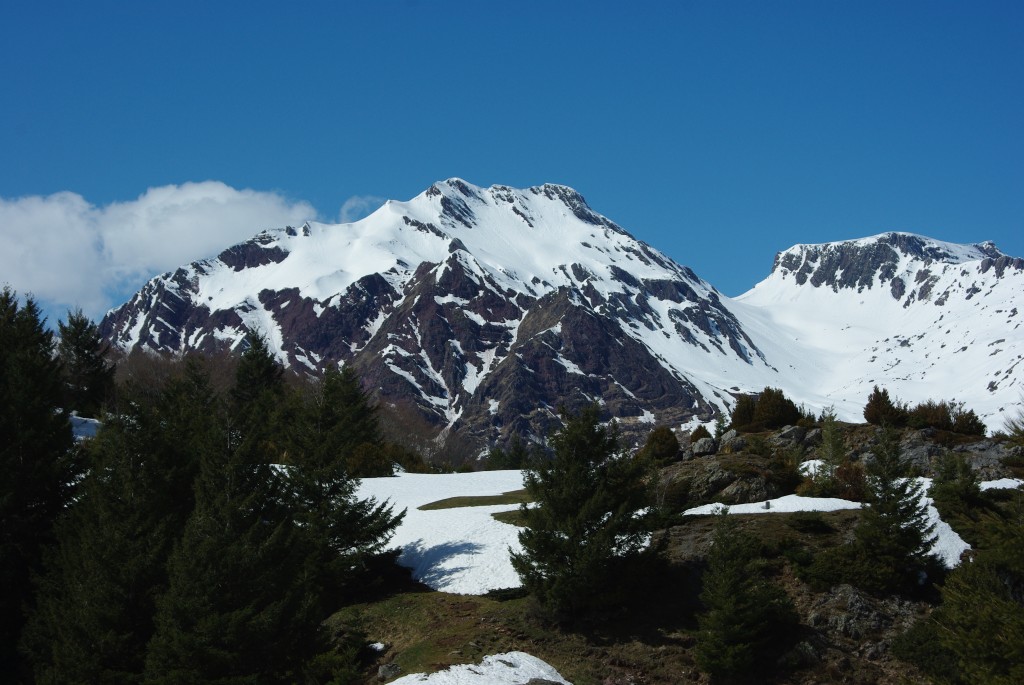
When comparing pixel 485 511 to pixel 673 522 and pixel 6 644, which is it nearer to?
pixel 673 522

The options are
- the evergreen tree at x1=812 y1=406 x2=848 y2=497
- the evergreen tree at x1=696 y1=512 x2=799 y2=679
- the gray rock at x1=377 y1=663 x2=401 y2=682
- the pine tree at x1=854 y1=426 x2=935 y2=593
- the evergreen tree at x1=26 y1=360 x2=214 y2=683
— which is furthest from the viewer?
the evergreen tree at x1=812 y1=406 x2=848 y2=497

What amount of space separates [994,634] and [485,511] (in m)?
25.0

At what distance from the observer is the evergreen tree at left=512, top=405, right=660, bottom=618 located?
27.3 meters

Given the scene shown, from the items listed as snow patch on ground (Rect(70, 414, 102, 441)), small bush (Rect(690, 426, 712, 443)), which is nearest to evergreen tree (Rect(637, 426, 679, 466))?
small bush (Rect(690, 426, 712, 443))

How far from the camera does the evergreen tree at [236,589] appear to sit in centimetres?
2219

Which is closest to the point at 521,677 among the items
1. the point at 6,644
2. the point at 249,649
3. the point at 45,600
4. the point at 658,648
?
the point at 658,648

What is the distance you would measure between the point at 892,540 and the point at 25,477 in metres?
28.9

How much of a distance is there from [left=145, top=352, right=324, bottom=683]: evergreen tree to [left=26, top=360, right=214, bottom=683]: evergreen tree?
1.08 metres

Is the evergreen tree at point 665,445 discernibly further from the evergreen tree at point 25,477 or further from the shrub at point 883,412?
the evergreen tree at point 25,477

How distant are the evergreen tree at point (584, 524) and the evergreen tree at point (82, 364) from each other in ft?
157

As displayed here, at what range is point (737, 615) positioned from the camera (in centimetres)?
2481

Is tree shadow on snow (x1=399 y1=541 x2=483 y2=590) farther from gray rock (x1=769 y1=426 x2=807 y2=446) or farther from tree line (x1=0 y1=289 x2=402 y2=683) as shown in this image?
gray rock (x1=769 y1=426 x2=807 y2=446)

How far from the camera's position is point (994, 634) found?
16859mm

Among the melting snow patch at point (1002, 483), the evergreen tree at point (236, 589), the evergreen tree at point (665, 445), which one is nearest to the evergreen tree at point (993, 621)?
the melting snow patch at point (1002, 483)
